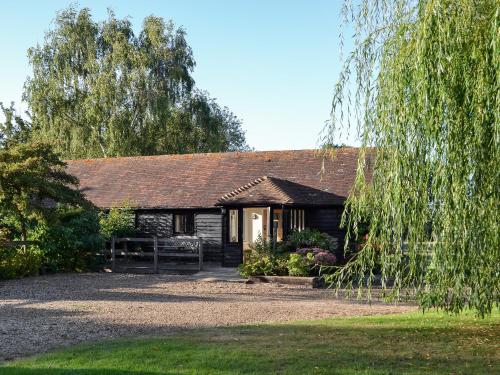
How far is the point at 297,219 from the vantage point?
910 inches

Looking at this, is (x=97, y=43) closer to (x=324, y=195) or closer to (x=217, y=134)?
(x=217, y=134)

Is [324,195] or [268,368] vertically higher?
[324,195]

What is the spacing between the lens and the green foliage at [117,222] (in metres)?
24.2

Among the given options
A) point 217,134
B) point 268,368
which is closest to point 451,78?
point 268,368

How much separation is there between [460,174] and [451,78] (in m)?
1.19

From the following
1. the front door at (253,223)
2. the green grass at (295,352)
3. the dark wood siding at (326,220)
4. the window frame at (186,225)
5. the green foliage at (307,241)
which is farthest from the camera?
the window frame at (186,225)

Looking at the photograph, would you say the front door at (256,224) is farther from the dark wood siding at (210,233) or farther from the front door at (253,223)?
the dark wood siding at (210,233)

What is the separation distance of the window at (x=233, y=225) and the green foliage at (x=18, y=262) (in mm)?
6277

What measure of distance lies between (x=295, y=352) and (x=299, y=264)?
1032cm

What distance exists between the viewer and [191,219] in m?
25.9

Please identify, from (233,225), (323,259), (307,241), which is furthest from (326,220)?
(323,259)

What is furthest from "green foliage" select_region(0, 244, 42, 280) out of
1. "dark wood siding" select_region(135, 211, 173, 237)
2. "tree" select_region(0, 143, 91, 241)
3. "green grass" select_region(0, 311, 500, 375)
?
"green grass" select_region(0, 311, 500, 375)

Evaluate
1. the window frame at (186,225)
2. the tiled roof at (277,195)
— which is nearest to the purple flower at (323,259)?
the tiled roof at (277,195)

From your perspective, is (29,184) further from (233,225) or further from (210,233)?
(210,233)
